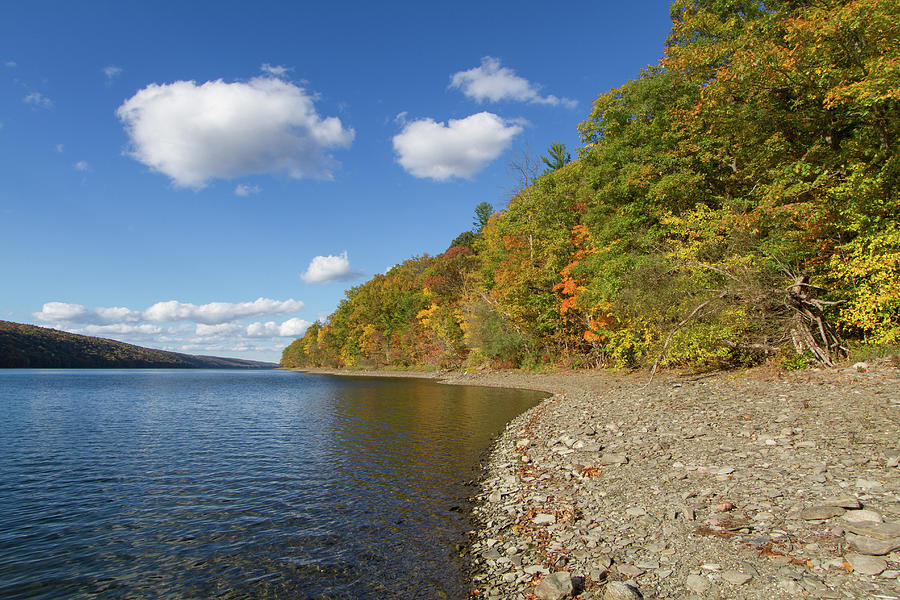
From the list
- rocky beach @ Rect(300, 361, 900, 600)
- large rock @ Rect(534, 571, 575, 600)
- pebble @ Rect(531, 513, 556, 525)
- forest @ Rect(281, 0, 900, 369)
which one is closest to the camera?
rocky beach @ Rect(300, 361, 900, 600)

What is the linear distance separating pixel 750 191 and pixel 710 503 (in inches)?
842

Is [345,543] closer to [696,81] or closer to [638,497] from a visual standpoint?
[638,497]

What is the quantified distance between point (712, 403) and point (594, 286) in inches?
592

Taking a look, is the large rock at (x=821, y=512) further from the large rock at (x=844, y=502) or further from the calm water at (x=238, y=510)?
the calm water at (x=238, y=510)

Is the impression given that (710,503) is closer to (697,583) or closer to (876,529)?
(876,529)

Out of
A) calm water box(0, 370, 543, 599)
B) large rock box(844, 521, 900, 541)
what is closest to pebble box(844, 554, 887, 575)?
large rock box(844, 521, 900, 541)

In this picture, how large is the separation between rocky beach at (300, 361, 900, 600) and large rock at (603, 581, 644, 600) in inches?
1.1

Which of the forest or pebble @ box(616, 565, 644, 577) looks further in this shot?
the forest

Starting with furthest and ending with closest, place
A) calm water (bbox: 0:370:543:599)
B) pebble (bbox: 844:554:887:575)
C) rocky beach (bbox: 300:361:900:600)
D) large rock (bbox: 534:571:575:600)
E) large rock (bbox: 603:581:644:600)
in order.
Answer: calm water (bbox: 0:370:543:599)
large rock (bbox: 534:571:575:600)
rocky beach (bbox: 300:361:900:600)
large rock (bbox: 603:581:644:600)
pebble (bbox: 844:554:887:575)

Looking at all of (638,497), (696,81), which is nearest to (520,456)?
(638,497)

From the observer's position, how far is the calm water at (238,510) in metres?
7.07

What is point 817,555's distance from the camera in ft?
18.5

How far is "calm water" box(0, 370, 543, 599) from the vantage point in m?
7.07

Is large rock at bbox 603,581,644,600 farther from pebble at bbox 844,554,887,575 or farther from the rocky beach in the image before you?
pebble at bbox 844,554,887,575
